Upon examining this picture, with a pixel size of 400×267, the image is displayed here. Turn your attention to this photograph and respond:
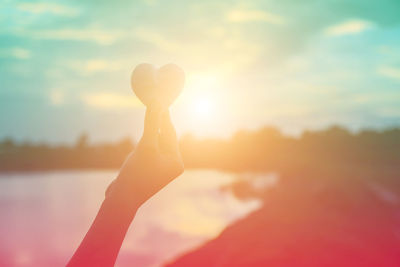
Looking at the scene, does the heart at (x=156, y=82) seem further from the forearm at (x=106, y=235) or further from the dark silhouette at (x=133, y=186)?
the forearm at (x=106, y=235)

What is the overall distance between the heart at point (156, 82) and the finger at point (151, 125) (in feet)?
0.15

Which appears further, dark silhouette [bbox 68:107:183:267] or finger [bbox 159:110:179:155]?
finger [bbox 159:110:179:155]

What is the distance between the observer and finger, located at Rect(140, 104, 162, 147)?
2.08 m

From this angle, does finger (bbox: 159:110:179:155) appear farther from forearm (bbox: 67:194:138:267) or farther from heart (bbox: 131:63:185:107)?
forearm (bbox: 67:194:138:267)

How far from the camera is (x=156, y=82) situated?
208cm

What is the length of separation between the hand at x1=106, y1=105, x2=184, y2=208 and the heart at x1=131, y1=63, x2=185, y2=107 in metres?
0.07

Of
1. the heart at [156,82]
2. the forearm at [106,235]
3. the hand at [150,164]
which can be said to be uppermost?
the heart at [156,82]

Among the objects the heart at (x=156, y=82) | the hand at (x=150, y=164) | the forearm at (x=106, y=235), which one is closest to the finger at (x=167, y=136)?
the hand at (x=150, y=164)

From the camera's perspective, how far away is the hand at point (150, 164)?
6.30 feet

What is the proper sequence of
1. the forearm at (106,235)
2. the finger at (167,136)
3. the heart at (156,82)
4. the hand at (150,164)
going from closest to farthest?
the forearm at (106,235) → the hand at (150,164) → the heart at (156,82) → the finger at (167,136)

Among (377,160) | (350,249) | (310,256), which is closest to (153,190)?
(310,256)

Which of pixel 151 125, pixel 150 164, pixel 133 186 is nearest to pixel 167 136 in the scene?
pixel 151 125

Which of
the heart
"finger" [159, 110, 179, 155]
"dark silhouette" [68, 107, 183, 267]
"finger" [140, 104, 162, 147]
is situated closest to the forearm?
"dark silhouette" [68, 107, 183, 267]

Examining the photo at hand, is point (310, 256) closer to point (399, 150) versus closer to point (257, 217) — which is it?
point (257, 217)
